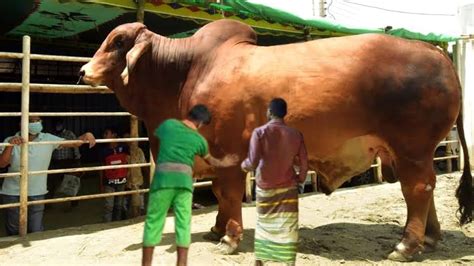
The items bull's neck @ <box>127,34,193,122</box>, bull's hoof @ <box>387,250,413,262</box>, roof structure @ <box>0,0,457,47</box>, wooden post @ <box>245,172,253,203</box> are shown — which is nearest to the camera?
bull's hoof @ <box>387,250,413,262</box>

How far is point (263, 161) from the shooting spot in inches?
135

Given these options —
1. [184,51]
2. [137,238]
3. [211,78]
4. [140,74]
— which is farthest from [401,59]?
[137,238]

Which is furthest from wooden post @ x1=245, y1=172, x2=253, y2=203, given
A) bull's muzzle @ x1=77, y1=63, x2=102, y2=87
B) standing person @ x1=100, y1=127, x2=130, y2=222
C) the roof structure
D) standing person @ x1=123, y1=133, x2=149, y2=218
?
bull's muzzle @ x1=77, y1=63, x2=102, y2=87

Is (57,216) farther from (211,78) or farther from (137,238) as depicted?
(211,78)

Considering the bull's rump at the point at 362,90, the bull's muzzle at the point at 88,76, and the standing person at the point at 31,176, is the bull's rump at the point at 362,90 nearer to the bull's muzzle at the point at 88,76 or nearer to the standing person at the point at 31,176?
the bull's muzzle at the point at 88,76

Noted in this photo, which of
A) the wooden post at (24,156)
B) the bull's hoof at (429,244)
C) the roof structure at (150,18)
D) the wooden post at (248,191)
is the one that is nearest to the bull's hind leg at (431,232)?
the bull's hoof at (429,244)

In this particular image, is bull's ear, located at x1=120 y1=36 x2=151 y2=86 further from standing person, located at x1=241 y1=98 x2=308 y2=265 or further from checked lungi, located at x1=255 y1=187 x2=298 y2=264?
checked lungi, located at x1=255 y1=187 x2=298 y2=264

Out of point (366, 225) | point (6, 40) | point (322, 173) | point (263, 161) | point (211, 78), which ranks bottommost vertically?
point (366, 225)

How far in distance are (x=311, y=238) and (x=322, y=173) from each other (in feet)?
2.52

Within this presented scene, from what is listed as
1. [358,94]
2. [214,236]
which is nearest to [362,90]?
[358,94]

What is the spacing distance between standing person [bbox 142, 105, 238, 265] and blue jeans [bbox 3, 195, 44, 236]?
113 inches

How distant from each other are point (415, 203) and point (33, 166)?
418 cm

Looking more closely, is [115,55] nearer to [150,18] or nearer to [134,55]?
[134,55]

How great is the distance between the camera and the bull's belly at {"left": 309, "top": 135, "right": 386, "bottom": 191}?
473 cm
